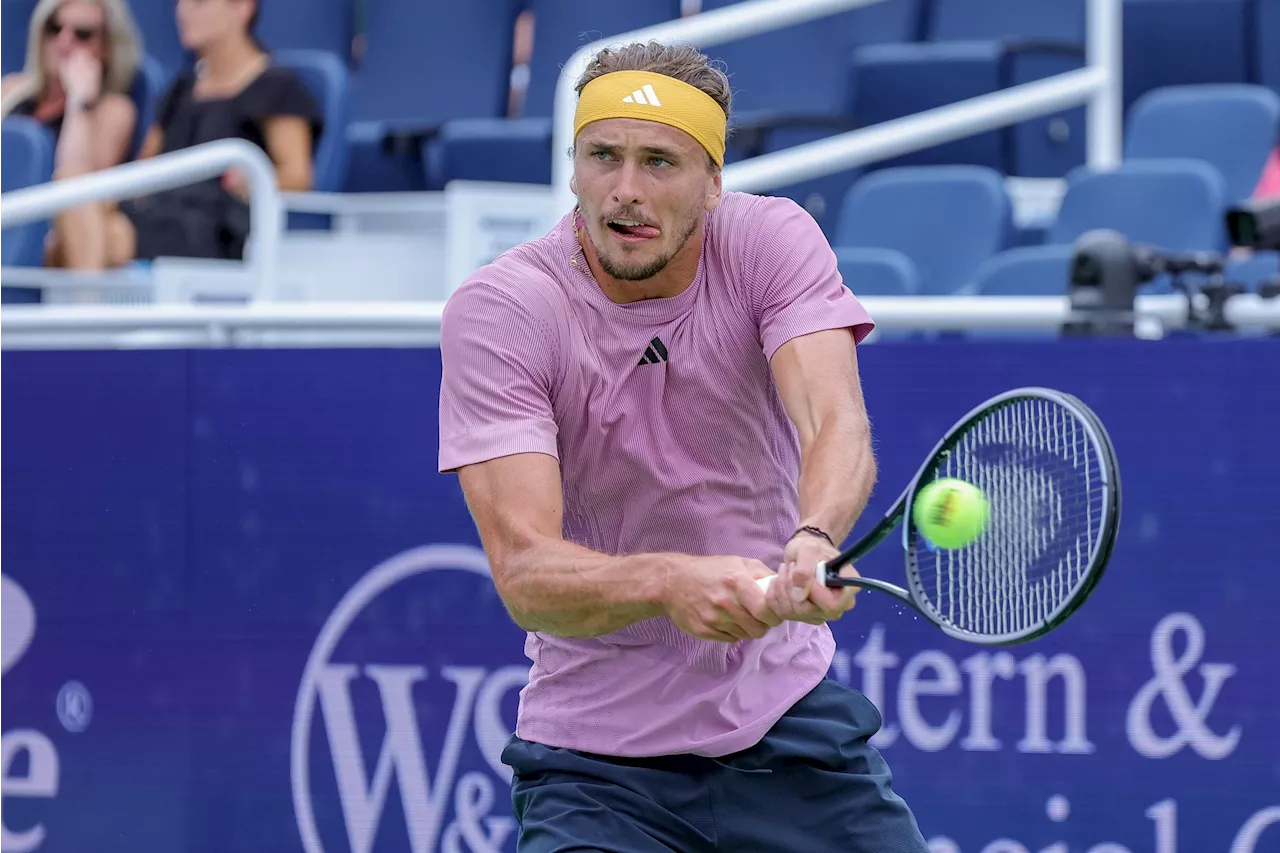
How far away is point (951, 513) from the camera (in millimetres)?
2477

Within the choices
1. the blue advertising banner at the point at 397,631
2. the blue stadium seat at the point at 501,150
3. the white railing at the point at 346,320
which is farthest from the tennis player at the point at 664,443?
the blue stadium seat at the point at 501,150

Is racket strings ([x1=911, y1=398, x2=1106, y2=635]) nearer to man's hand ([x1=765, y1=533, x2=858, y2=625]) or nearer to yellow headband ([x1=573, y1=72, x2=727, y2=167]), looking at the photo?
man's hand ([x1=765, y1=533, x2=858, y2=625])

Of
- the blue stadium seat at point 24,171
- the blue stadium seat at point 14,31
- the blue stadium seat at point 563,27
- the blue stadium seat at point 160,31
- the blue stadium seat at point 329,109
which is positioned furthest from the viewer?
the blue stadium seat at point 14,31

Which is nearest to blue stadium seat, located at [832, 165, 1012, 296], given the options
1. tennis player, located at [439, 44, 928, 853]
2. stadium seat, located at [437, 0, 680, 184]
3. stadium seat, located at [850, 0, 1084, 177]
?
stadium seat, located at [850, 0, 1084, 177]

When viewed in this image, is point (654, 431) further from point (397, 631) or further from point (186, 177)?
point (186, 177)

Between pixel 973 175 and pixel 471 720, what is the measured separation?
8.85 feet

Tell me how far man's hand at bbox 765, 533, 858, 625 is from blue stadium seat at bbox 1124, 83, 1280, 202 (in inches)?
166

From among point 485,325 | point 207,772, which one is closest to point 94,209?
point 207,772

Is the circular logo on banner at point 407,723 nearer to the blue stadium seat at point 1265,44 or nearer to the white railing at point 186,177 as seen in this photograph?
the white railing at point 186,177

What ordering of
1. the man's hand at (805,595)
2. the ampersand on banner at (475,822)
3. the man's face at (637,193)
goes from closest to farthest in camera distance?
the man's hand at (805,595) → the man's face at (637,193) → the ampersand on banner at (475,822)

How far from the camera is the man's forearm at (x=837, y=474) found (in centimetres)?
252

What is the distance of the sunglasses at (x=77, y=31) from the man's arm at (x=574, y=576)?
15.6 ft

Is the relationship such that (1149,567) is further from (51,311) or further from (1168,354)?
(51,311)

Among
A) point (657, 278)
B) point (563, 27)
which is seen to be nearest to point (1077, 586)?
point (657, 278)
